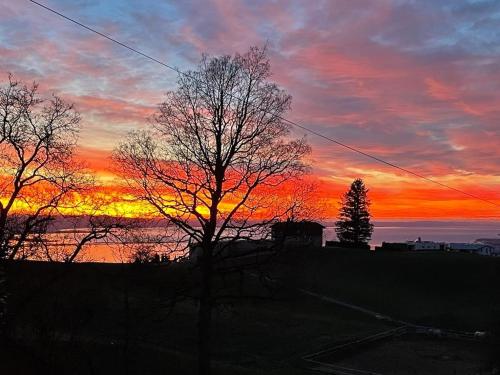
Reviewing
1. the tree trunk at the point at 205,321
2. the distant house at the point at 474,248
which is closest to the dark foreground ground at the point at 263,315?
the tree trunk at the point at 205,321

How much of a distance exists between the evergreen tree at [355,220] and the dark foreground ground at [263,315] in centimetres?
2010

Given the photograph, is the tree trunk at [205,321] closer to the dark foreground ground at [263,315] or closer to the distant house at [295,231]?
the dark foreground ground at [263,315]

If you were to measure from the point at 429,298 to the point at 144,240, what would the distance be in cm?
4178

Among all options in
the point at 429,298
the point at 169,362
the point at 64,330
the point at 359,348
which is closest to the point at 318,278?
the point at 429,298

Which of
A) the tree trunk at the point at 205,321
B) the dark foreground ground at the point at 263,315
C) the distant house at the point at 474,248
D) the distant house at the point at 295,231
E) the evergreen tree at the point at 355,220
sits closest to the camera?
the dark foreground ground at the point at 263,315

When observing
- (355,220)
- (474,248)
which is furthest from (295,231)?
(474,248)

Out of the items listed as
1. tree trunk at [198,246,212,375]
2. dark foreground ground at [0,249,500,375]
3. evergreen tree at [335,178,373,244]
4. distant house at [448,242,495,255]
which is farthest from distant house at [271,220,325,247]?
distant house at [448,242,495,255]

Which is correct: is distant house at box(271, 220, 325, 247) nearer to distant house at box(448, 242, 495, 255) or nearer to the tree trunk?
the tree trunk

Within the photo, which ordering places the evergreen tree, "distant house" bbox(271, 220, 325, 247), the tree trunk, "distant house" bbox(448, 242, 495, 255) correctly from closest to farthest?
1. the tree trunk
2. "distant house" bbox(271, 220, 325, 247)
3. the evergreen tree
4. "distant house" bbox(448, 242, 495, 255)

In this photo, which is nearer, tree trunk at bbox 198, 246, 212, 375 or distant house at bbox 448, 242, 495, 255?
tree trunk at bbox 198, 246, 212, 375

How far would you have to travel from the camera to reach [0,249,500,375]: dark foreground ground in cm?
1769

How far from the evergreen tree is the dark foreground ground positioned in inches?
791

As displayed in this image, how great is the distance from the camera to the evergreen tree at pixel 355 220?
3703 inches

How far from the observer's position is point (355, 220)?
94500 millimetres
